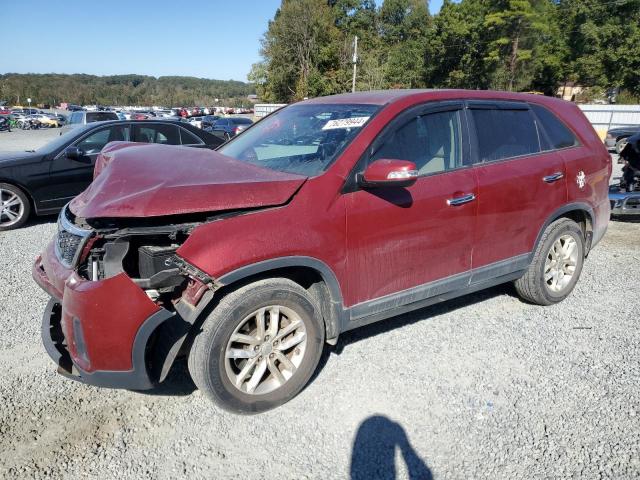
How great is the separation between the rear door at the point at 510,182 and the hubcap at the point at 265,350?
156cm

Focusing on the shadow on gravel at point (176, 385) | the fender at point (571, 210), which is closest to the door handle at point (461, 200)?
the fender at point (571, 210)

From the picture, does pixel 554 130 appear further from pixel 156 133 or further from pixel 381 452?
pixel 156 133

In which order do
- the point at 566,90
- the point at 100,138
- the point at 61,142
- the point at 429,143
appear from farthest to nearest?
the point at 566,90 → the point at 100,138 → the point at 61,142 → the point at 429,143

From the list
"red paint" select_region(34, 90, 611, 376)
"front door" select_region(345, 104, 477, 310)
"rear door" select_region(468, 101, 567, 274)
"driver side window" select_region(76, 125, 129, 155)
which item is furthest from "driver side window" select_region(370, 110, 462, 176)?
"driver side window" select_region(76, 125, 129, 155)

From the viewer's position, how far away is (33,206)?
7.04 m

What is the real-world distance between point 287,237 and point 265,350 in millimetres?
671

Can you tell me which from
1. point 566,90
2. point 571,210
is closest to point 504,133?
point 571,210

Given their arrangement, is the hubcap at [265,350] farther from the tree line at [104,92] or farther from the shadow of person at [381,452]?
the tree line at [104,92]

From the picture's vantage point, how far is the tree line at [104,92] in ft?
352

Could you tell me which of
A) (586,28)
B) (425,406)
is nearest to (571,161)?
(425,406)

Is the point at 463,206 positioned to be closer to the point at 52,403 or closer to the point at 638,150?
the point at 52,403

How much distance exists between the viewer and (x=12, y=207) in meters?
6.86

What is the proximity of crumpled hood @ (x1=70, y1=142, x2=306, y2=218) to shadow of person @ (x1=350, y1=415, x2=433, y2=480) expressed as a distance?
138 centimetres

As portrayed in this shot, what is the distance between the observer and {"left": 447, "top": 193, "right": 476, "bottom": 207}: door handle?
3230 millimetres
